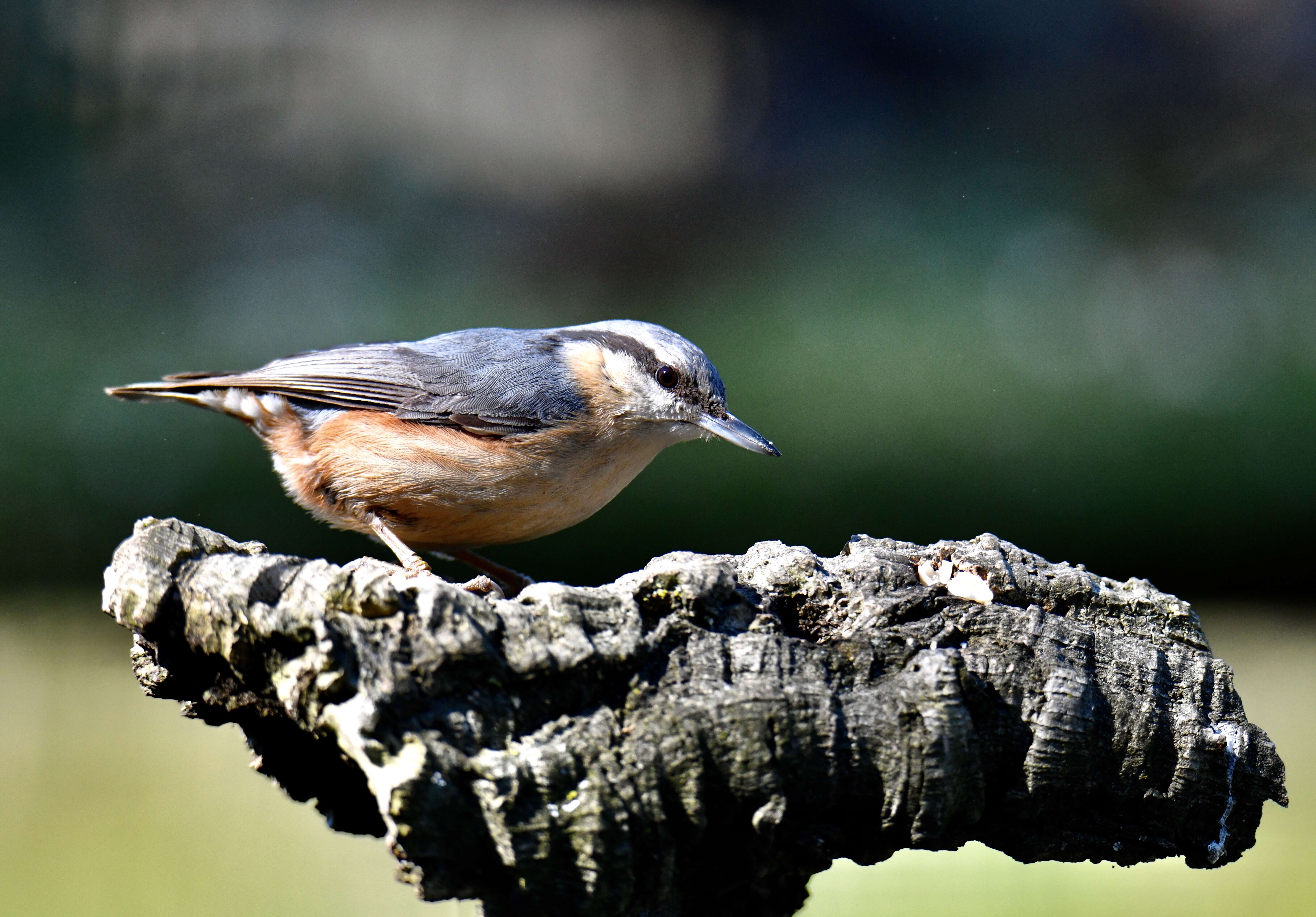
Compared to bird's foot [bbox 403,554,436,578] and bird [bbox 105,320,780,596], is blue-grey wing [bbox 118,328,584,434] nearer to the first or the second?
bird [bbox 105,320,780,596]

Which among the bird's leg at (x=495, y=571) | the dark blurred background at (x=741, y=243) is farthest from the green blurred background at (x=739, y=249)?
the bird's leg at (x=495, y=571)

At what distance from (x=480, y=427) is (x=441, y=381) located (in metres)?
0.20

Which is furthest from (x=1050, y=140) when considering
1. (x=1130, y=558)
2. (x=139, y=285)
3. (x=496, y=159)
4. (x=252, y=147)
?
(x=139, y=285)

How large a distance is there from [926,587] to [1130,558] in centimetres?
388

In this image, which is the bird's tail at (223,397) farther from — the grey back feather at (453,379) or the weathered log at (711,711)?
the weathered log at (711,711)

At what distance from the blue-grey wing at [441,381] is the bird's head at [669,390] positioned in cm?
9

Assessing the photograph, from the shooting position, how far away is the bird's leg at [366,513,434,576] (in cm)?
247

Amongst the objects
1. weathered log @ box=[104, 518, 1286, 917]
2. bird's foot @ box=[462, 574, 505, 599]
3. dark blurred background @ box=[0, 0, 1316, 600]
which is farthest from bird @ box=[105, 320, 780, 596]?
dark blurred background @ box=[0, 0, 1316, 600]

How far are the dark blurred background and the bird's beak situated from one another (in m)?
2.66

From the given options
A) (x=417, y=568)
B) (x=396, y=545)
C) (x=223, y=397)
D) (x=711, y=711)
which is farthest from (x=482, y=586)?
(x=223, y=397)

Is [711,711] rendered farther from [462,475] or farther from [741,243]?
[741,243]

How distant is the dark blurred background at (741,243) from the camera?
5512 millimetres

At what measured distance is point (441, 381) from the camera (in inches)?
105

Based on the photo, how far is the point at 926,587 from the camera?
1.86m
